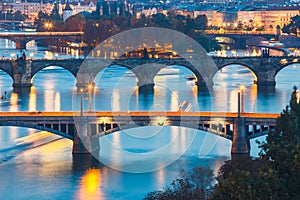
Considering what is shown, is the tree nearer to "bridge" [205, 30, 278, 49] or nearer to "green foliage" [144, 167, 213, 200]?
"green foliage" [144, 167, 213, 200]

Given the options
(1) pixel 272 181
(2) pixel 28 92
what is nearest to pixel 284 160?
(1) pixel 272 181

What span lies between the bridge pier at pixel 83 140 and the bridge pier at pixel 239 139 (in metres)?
2.93

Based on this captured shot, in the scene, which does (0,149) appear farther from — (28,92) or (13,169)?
(28,92)

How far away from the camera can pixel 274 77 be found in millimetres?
36094

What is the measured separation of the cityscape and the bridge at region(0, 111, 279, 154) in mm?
26

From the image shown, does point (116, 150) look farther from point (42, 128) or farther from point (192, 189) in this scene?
point (192, 189)

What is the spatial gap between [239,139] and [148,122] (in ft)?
6.65

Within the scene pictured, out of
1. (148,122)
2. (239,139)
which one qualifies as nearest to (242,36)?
(148,122)

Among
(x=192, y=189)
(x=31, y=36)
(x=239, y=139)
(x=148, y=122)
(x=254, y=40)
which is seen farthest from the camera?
(x=254, y=40)

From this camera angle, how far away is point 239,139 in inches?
805

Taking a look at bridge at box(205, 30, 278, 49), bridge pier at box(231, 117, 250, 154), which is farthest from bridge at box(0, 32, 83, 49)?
bridge pier at box(231, 117, 250, 154)

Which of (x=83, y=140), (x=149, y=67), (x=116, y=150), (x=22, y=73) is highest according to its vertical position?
(x=149, y=67)

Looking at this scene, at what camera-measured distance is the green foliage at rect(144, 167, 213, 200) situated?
1377cm

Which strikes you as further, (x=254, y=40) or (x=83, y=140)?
(x=254, y=40)
